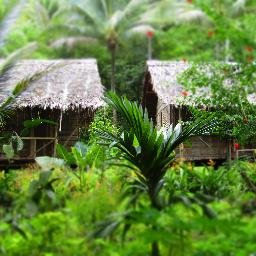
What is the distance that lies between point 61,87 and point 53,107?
52.2 inches

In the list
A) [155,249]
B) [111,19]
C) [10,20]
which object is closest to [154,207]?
[155,249]

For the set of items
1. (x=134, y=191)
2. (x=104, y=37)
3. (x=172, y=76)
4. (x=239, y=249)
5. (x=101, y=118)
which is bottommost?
(x=239, y=249)

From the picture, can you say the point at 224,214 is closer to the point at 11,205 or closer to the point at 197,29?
the point at 11,205

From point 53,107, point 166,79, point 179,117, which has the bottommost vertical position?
point 179,117

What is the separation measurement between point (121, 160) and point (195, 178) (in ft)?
3.43

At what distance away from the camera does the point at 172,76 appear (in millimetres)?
14266

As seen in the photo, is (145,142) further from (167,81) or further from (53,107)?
(167,81)

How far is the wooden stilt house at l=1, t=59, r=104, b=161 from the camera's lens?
1200 centimetres

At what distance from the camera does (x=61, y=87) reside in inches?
518

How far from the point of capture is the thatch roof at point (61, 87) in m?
11.9

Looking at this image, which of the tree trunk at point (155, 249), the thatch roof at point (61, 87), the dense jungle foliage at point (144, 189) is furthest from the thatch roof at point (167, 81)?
the tree trunk at point (155, 249)

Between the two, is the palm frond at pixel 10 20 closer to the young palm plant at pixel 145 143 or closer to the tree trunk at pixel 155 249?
the young palm plant at pixel 145 143

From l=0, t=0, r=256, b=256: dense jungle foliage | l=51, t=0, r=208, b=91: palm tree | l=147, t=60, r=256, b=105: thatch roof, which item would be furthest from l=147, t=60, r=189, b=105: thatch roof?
l=51, t=0, r=208, b=91: palm tree

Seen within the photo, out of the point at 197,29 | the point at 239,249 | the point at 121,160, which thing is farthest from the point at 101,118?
the point at 197,29
